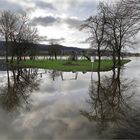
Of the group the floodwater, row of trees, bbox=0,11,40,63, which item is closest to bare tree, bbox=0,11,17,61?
row of trees, bbox=0,11,40,63

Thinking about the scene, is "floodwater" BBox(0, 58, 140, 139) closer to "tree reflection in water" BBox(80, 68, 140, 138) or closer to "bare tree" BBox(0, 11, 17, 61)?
"tree reflection in water" BBox(80, 68, 140, 138)

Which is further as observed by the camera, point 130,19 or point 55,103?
point 55,103

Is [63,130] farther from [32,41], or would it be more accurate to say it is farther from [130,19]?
[32,41]

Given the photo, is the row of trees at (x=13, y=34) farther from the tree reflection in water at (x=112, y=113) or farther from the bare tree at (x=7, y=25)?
the tree reflection in water at (x=112, y=113)

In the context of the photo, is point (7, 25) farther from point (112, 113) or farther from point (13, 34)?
point (112, 113)

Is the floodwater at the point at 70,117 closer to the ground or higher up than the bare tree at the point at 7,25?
closer to the ground

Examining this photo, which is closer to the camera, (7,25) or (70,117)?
(70,117)

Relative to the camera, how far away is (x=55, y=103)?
1739 cm

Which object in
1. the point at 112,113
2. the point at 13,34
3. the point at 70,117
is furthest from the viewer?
the point at 13,34

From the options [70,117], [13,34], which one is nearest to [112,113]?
[70,117]

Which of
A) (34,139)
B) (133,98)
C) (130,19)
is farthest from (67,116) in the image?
(133,98)

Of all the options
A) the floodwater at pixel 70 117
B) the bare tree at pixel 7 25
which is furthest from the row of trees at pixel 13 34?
the floodwater at pixel 70 117

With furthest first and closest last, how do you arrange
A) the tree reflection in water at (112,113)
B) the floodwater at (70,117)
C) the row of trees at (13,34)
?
1. the row of trees at (13,34)
2. the tree reflection in water at (112,113)
3. the floodwater at (70,117)

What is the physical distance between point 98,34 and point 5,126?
4584 centimetres
